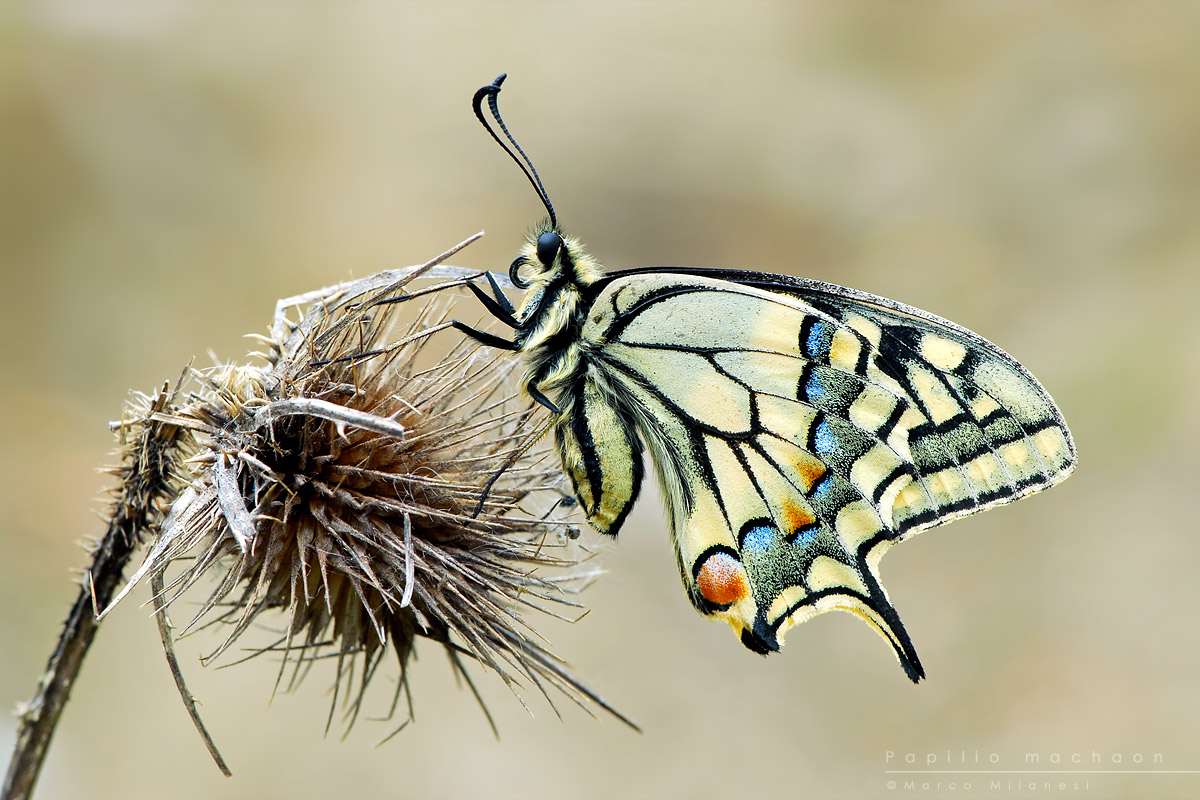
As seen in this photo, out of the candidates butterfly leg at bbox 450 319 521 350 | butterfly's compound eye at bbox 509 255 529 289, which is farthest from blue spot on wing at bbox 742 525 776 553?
butterfly's compound eye at bbox 509 255 529 289

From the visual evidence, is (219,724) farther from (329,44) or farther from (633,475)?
(329,44)

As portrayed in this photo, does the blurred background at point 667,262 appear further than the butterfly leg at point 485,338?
Yes

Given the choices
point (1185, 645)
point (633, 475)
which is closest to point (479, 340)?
point (633, 475)

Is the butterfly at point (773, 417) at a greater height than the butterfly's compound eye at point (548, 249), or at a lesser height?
lesser

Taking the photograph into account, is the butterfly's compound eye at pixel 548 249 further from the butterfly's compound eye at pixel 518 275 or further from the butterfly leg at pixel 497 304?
the butterfly leg at pixel 497 304

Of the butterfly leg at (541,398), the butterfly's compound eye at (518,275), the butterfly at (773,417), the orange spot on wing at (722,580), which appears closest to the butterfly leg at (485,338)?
the butterfly at (773,417)

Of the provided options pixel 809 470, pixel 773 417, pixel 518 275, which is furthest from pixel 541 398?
pixel 809 470
